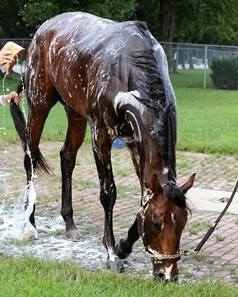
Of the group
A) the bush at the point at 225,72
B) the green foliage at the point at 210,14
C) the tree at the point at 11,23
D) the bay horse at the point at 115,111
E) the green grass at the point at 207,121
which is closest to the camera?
the bay horse at the point at 115,111

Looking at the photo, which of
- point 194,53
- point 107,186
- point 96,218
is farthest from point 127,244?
point 194,53

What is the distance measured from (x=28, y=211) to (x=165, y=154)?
2388 millimetres

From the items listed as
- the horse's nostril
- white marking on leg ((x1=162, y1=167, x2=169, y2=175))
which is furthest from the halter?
white marking on leg ((x1=162, y1=167, x2=169, y2=175))

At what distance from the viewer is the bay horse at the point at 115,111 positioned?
13.7 ft

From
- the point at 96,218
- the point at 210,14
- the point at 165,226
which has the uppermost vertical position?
the point at 165,226

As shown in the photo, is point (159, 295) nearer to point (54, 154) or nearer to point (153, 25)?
point (54, 154)

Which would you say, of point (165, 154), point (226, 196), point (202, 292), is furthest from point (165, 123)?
point (226, 196)

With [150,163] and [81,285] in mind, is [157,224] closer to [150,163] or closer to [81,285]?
[150,163]

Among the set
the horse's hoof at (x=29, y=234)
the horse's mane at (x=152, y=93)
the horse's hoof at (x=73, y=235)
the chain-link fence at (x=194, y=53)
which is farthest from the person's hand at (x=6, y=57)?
the chain-link fence at (x=194, y=53)

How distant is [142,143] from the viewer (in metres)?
4.60

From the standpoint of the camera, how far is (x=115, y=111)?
16.2 ft

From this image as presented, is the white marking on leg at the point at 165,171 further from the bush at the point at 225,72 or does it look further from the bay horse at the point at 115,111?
the bush at the point at 225,72

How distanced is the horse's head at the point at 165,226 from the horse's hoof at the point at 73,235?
1.95 meters

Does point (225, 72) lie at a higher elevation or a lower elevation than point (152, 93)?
lower
